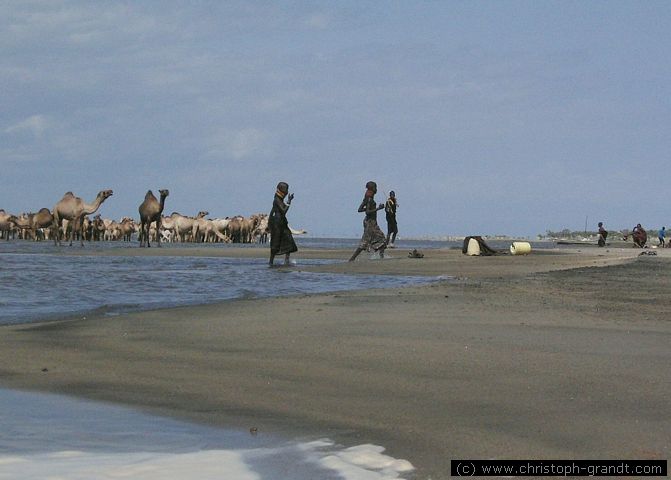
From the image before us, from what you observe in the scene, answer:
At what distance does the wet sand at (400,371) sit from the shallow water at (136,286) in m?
1.30

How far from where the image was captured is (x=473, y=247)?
2653cm

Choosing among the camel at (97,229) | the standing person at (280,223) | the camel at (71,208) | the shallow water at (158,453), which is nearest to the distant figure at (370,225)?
the standing person at (280,223)

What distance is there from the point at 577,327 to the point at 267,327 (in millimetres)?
2363

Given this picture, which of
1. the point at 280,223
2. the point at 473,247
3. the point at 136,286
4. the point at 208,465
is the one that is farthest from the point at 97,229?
the point at 208,465

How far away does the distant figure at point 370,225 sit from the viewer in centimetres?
2161

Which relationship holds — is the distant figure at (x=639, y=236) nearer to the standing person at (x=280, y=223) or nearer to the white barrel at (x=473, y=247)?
the white barrel at (x=473, y=247)

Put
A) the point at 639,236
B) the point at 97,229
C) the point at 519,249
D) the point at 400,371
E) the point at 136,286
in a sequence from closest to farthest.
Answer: the point at 400,371, the point at 136,286, the point at 519,249, the point at 639,236, the point at 97,229

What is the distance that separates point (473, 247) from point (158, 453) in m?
23.6

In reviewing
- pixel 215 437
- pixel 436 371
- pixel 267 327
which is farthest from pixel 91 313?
pixel 215 437

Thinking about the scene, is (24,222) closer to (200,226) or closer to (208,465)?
(200,226)

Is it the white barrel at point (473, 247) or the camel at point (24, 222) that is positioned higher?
the camel at point (24, 222)

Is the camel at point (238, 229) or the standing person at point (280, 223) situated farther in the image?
the camel at point (238, 229)

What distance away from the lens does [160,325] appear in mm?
7863

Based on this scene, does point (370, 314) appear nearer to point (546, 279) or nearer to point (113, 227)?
point (546, 279)
